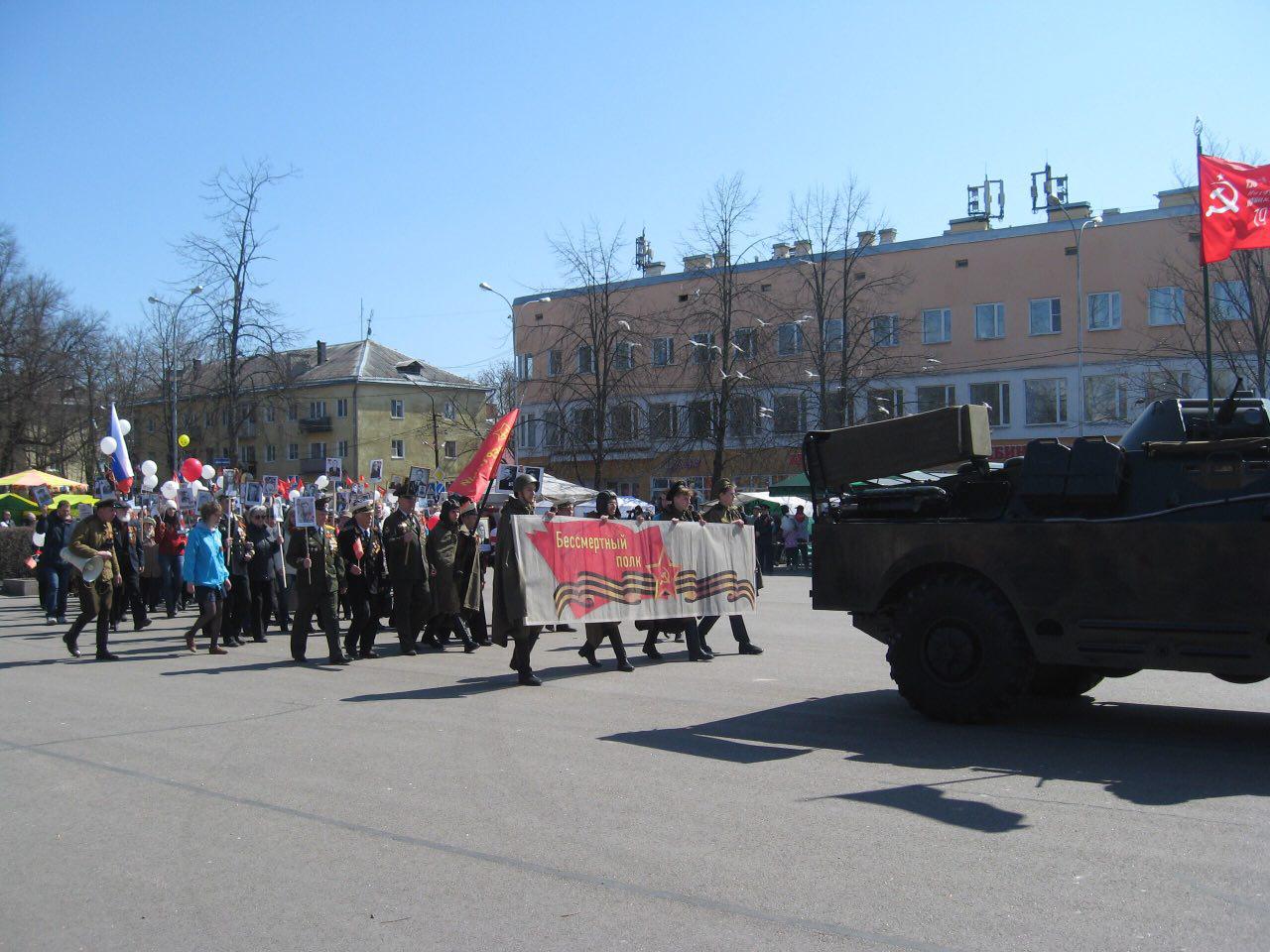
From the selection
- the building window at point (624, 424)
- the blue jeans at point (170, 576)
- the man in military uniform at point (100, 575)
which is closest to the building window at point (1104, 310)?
the building window at point (624, 424)

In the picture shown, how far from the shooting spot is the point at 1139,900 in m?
4.92

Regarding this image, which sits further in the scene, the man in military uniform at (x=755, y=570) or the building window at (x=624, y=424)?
the building window at (x=624, y=424)

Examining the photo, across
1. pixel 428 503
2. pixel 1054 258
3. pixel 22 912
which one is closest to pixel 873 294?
pixel 1054 258

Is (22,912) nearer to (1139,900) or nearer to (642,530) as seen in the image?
(1139,900)

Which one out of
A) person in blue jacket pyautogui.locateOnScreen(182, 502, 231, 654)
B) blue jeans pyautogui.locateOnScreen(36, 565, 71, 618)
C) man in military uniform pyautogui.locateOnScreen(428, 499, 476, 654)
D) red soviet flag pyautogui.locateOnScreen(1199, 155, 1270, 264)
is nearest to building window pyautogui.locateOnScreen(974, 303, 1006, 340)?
red soviet flag pyautogui.locateOnScreen(1199, 155, 1270, 264)

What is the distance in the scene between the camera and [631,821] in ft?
20.6

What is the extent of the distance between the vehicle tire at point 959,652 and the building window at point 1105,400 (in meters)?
37.3

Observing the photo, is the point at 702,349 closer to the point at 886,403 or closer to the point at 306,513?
the point at 886,403

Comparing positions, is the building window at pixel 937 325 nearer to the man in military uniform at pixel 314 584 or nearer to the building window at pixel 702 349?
the building window at pixel 702 349

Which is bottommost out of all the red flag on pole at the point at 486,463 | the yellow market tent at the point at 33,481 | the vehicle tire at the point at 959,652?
the vehicle tire at the point at 959,652

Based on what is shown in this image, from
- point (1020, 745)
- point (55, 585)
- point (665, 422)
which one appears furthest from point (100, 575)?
point (665, 422)

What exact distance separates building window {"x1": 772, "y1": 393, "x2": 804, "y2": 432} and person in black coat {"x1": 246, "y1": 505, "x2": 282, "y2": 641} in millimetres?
31089

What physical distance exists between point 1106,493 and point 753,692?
3.83 m

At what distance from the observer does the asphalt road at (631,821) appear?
4.80 m
